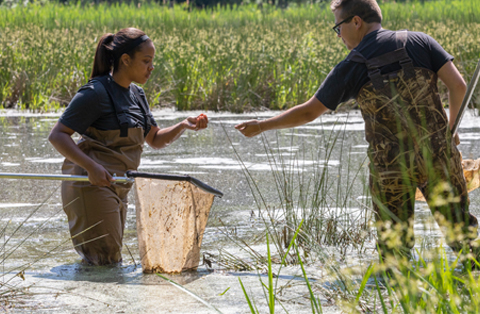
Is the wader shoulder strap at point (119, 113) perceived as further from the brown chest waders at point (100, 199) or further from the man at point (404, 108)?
the man at point (404, 108)

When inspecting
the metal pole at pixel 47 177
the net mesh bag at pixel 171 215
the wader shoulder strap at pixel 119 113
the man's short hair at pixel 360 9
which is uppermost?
the man's short hair at pixel 360 9

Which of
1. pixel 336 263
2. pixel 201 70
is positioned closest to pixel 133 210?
pixel 336 263

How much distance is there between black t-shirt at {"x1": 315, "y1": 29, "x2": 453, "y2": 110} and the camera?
123 inches

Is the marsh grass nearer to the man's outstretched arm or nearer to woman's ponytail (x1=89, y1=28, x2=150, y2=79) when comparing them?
the man's outstretched arm

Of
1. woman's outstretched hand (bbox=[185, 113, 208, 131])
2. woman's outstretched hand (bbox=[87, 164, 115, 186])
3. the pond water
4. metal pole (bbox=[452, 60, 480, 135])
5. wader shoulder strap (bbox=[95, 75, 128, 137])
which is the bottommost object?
the pond water

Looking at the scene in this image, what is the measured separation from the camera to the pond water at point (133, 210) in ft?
9.30

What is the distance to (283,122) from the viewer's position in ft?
11.3

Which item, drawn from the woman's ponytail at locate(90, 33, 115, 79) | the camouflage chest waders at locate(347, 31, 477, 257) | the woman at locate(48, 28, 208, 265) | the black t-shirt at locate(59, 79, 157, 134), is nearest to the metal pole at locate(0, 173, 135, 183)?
the woman at locate(48, 28, 208, 265)

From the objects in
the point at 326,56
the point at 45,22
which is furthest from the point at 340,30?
the point at 45,22

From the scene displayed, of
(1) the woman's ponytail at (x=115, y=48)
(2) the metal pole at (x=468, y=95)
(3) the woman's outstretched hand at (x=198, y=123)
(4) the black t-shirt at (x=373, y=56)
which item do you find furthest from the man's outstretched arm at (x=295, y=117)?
(1) the woman's ponytail at (x=115, y=48)

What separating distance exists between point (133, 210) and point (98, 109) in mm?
1543

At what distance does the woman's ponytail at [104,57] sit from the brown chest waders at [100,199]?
99 millimetres

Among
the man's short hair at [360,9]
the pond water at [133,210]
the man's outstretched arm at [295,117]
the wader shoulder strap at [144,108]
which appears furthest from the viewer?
the wader shoulder strap at [144,108]

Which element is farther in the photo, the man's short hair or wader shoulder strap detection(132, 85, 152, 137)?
wader shoulder strap detection(132, 85, 152, 137)
